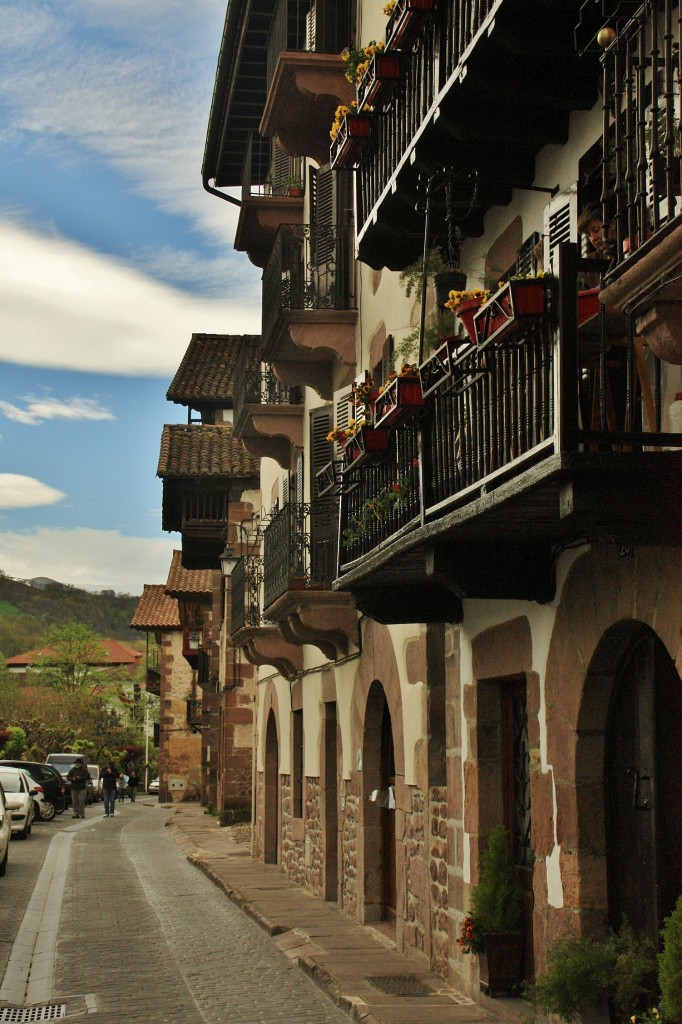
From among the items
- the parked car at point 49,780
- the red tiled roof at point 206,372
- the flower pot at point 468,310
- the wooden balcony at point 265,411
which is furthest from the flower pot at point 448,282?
the parked car at point 49,780

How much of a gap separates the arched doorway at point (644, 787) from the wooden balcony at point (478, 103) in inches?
126

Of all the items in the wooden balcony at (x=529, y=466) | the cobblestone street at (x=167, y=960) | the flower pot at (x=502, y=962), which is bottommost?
the cobblestone street at (x=167, y=960)

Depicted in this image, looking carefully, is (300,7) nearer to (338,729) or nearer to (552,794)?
(338,729)

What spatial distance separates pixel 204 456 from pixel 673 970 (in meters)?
27.8

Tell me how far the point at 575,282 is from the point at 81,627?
119631mm

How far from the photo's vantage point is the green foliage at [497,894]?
9.77 m

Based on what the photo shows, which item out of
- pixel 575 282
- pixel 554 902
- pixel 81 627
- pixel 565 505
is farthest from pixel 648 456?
pixel 81 627

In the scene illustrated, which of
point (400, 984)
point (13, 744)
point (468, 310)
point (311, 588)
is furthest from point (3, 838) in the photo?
point (13, 744)

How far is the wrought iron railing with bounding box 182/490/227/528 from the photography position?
35.0 meters

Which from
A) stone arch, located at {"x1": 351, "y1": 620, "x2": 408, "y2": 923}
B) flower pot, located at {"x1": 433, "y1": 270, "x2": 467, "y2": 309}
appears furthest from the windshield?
flower pot, located at {"x1": 433, "y1": 270, "x2": 467, "y2": 309}

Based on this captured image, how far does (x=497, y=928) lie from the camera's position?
32.0ft

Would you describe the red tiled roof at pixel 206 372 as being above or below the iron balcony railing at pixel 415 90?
above

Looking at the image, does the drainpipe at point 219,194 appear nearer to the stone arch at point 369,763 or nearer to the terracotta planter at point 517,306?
the stone arch at point 369,763

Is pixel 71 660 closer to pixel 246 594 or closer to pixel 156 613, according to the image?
pixel 156 613
